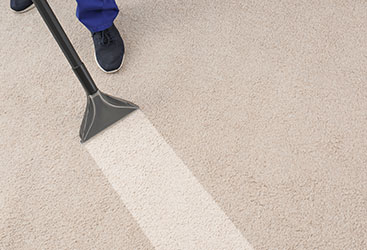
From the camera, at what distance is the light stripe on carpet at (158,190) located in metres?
0.90

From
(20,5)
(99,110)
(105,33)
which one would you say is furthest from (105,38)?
(20,5)

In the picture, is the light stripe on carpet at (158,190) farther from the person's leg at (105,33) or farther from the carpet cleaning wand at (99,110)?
the person's leg at (105,33)

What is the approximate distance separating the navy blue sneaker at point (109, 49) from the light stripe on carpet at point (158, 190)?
0.64ft

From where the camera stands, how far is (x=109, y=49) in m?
1.20

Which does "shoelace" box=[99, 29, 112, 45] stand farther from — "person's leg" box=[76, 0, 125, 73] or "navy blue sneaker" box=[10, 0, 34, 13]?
"navy blue sneaker" box=[10, 0, 34, 13]

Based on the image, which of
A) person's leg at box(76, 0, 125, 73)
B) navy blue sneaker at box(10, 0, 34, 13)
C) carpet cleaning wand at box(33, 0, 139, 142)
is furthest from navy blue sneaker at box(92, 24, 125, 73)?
navy blue sneaker at box(10, 0, 34, 13)

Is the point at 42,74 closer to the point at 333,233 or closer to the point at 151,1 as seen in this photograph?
the point at 151,1

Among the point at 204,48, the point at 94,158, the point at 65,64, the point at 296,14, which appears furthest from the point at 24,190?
the point at 296,14

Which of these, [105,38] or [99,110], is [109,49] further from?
[99,110]

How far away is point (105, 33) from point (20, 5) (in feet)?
1.40

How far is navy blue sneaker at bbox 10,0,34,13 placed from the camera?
1381 mm

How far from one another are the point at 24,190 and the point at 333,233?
2.63 ft

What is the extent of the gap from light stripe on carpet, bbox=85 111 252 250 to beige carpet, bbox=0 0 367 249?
0.08 feet

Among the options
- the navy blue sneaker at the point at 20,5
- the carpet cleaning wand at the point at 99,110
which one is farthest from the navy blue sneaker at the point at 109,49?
the navy blue sneaker at the point at 20,5
